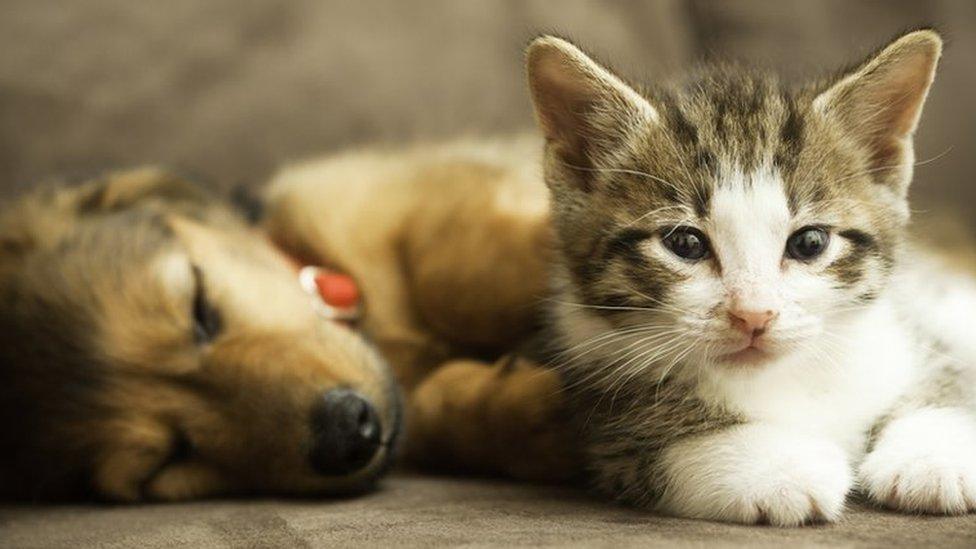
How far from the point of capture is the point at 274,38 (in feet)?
8.52

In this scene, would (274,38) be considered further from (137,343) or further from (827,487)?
(827,487)

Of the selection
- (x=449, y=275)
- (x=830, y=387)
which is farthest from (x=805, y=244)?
(x=449, y=275)

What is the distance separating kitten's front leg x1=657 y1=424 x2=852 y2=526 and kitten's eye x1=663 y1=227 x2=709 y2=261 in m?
0.26

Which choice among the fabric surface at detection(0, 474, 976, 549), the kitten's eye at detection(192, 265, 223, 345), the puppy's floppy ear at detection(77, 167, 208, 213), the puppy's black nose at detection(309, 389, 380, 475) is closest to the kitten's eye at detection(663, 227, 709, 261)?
the fabric surface at detection(0, 474, 976, 549)

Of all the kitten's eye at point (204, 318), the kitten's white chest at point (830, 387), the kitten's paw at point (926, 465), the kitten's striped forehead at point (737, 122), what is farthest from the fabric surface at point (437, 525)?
the kitten's striped forehead at point (737, 122)

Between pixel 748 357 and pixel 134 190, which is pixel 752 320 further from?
pixel 134 190

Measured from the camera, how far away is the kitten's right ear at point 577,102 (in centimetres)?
151

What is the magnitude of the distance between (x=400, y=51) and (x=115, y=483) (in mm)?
1365

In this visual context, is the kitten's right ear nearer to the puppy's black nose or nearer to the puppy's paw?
the puppy's black nose

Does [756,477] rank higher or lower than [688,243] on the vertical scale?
lower

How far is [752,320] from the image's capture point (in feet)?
4.38

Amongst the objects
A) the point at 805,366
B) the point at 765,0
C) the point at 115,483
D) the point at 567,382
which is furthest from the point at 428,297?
the point at 765,0

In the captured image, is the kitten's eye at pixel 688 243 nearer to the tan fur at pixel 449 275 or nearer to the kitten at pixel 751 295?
the kitten at pixel 751 295

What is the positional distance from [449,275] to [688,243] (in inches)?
30.9
